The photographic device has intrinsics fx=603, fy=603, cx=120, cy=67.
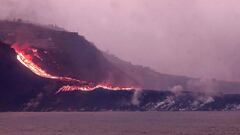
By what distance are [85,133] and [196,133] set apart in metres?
36.5

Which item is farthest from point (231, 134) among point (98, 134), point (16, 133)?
point (16, 133)

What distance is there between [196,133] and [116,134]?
86.0 feet

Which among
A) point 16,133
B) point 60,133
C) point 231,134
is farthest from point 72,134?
point 231,134

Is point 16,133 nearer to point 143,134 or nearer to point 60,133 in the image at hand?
point 60,133

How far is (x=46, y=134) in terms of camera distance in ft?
636

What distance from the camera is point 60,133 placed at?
19862 centimetres

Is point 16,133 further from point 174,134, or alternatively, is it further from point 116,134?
point 174,134

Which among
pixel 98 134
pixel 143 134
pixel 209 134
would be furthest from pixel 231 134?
pixel 98 134

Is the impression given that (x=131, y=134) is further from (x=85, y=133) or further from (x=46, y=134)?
(x=46, y=134)

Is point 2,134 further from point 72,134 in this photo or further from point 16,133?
point 72,134

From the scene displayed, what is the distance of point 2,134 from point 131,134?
41385 mm

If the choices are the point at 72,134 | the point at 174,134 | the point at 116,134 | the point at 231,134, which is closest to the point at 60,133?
the point at 72,134

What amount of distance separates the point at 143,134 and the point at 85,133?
19257mm

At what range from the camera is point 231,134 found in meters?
193
